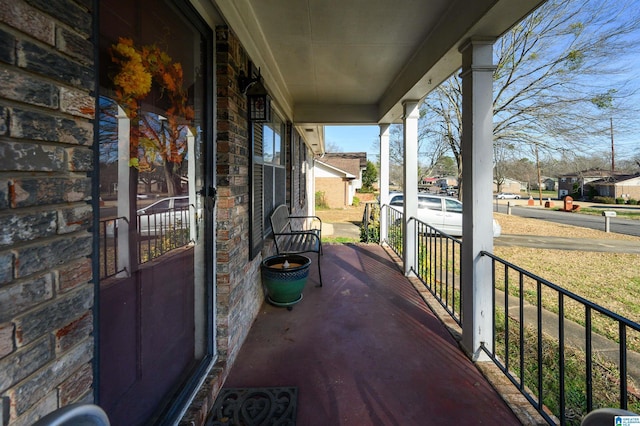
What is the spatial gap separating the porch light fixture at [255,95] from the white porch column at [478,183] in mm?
1462

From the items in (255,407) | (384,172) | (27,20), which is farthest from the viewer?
(384,172)

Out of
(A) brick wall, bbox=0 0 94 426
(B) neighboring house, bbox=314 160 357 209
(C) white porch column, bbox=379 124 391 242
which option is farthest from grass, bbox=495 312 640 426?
(B) neighboring house, bbox=314 160 357 209

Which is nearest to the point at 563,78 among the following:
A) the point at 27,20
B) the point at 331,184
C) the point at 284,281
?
the point at 284,281

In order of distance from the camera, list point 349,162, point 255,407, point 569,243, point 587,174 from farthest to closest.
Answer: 1. point 349,162
2. point 587,174
3. point 569,243
4. point 255,407

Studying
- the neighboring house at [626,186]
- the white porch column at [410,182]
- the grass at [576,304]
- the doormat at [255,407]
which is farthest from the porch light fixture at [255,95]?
the neighboring house at [626,186]

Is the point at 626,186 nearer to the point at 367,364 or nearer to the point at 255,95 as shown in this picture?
the point at 367,364

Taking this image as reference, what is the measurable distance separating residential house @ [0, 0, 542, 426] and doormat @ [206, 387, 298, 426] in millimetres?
93

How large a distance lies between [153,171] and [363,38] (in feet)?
7.48

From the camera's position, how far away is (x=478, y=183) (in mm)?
2160

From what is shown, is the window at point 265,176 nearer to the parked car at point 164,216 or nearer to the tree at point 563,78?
the parked car at point 164,216

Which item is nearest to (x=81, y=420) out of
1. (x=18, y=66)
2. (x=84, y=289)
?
(x=84, y=289)

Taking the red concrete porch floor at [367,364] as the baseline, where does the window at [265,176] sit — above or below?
above

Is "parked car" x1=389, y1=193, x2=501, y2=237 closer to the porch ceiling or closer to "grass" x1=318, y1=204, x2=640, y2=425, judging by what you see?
"grass" x1=318, y1=204, x2=640, y2=425

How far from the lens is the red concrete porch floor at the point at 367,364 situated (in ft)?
5.49
